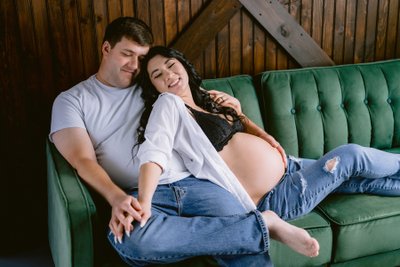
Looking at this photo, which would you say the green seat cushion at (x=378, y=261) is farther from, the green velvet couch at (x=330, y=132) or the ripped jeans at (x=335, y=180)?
the ripped jeans at (x=335, y=180)

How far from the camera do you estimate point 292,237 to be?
1.67 metres

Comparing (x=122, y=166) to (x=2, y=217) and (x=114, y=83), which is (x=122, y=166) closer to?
(x=114, y=83)

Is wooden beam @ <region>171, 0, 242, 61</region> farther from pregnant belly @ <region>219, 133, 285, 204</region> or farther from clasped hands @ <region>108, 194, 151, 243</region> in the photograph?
clasped hands @ <region>108, 194, 151, 243</region>

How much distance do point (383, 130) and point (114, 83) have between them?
1.46m

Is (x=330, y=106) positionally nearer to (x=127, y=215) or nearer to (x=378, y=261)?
(x=378, y=261)

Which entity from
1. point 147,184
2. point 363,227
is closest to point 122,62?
point 147,184

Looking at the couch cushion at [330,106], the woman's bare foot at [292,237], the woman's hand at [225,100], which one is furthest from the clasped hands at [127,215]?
the couch cushion at [330,106]

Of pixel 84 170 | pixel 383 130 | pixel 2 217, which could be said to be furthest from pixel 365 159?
pixel 2 217

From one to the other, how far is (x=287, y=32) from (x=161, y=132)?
1.20m

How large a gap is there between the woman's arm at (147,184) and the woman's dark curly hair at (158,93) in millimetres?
250

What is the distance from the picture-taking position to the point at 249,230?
5.34 ft

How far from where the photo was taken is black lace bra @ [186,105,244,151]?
1970 mm

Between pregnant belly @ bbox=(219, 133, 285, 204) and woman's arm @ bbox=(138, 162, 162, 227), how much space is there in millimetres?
366

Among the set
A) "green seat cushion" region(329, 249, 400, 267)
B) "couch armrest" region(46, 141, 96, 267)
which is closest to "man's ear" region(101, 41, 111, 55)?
"couch armrest" region(46, 141, 96, 267)
